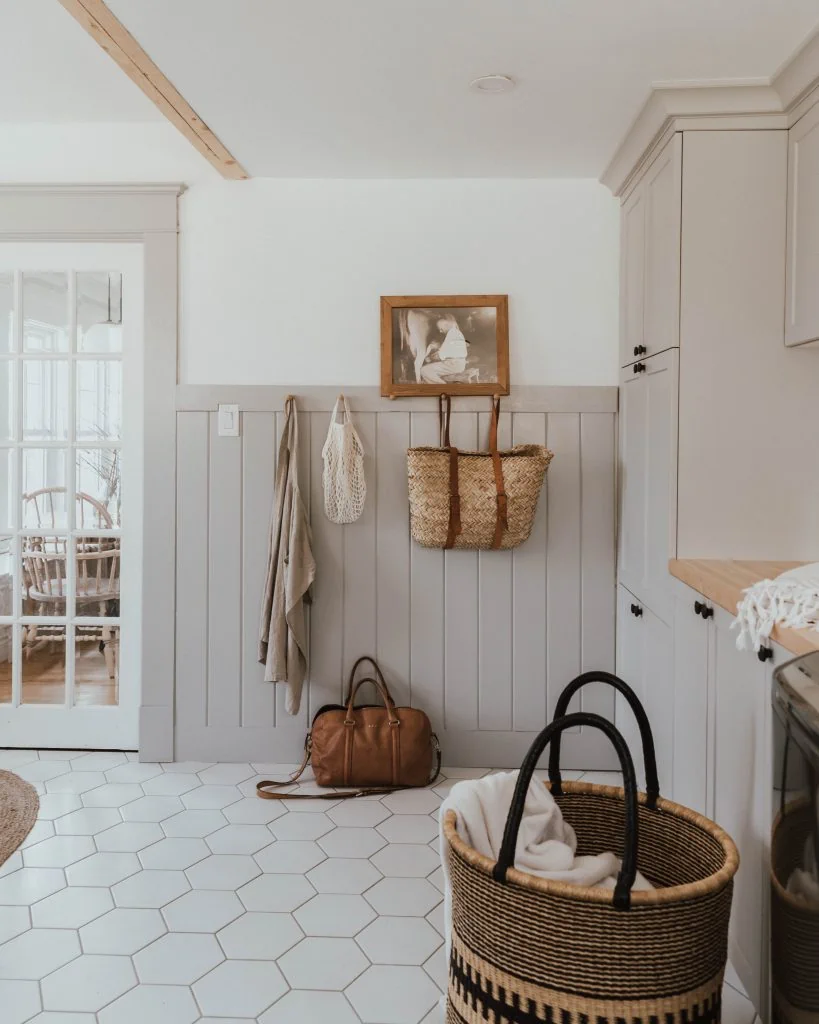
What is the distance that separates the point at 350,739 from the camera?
3.10 meters

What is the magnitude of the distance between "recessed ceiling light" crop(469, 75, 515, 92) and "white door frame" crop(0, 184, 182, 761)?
1334 millimetres

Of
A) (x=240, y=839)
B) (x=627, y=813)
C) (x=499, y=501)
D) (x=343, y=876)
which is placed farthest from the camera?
(x=499, y=501)

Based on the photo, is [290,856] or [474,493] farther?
[474,493]

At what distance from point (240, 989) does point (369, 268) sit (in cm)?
241

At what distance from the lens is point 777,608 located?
171cm

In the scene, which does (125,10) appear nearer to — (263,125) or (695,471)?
(263,125)

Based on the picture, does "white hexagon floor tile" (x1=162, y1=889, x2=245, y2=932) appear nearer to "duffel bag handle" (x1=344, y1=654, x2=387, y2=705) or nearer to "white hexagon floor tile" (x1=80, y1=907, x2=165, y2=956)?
"white hexagon floor tile" (x1=80, y1=907, x2=165, y2=956)

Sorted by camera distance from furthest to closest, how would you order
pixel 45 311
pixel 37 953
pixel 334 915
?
1. pixel 45 311
2. pixel 334 915
3. pixel 37 953

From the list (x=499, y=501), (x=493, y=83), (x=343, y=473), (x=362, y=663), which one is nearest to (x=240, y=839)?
(x=362, y=663)

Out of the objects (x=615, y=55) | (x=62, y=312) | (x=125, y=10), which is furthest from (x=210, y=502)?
(x=615, y=55)

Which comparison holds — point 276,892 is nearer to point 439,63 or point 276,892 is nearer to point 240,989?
point 240,989

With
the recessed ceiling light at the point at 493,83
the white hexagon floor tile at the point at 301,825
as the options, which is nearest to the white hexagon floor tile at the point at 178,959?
the white hexagon floor tile at the point at 301,825

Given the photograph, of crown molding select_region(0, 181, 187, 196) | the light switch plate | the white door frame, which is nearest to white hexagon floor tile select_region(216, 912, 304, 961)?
the white door frame

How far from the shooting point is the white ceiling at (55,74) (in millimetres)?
2518
